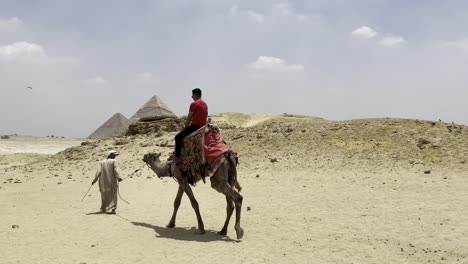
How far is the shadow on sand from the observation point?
28.8 ft

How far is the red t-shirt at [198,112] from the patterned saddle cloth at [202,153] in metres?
0.23

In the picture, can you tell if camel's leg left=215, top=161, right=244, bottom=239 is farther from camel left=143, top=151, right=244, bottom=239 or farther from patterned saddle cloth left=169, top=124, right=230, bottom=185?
patterned saddle cloth left=169, top=124, right=230, bottom=185

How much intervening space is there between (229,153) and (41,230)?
428 centimetres

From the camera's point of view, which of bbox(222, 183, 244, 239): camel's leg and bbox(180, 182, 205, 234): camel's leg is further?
bbox(180, 182, 205, 234): camel's leg

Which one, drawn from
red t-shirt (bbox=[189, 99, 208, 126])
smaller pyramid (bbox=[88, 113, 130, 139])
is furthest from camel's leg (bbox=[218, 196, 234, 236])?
smaller pyramid (bbox=[88, 113, 130, 139])

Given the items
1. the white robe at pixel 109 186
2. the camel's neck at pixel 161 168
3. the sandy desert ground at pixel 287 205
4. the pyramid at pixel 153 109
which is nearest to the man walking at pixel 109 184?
the white robe at pixel 109 186

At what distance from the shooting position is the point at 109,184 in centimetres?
1148

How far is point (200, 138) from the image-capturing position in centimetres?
911

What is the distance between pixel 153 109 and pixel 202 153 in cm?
2615

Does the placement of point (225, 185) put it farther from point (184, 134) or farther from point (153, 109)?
point (153, 109)

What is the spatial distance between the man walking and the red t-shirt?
3278 mm

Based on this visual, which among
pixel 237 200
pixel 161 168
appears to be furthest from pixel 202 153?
pixel 161 168

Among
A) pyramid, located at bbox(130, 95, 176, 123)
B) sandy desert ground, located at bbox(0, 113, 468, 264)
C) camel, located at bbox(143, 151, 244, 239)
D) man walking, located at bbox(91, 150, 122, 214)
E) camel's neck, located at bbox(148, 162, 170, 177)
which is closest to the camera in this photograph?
sandy desert ground, located at bbox(0, 113, 468, 264)

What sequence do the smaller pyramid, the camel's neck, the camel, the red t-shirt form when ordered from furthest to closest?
the smaller pyramid
the camel's neck
the red t-shirt
the camel
